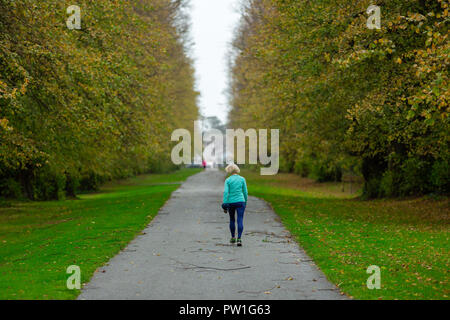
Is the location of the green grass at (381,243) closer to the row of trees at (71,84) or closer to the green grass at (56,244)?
the green grass at (56,244)

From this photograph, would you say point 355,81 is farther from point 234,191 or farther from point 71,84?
point 71,84

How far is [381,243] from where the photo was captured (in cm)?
1395

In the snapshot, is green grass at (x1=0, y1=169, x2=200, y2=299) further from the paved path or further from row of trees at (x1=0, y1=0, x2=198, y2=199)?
row of trees at (x1=0, y1=0, x2=198, y2=199)

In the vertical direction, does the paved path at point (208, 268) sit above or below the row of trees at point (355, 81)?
below

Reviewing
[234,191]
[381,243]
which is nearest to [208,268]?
[234,191]

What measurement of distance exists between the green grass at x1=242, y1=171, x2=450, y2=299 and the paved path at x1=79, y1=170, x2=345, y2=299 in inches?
17.6

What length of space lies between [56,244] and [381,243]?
310 inches

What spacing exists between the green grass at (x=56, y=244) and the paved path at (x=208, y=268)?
1.47 feet

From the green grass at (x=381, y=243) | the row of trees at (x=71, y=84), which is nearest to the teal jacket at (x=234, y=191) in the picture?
the green grass at (x=381, y=243)

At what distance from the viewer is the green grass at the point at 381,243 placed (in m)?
9.05

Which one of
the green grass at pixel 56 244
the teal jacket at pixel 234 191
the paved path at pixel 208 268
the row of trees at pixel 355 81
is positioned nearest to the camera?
the paved path at pixel 208 268

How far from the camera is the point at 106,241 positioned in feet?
45.8

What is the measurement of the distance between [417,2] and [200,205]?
11288 mm

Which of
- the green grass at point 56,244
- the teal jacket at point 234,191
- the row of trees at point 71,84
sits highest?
the row of trees at point 71,84
